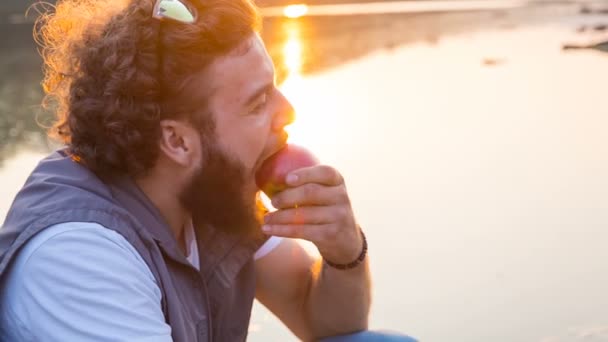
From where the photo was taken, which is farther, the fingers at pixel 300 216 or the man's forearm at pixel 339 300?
the man's forearm at pixel 339 300

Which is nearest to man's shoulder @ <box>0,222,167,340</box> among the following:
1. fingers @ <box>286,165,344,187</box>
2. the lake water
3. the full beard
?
the full beard

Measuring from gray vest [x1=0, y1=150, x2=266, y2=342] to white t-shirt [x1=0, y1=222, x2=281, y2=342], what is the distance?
38mm

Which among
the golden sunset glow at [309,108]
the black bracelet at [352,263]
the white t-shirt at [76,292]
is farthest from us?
the golden sunset glow at [309,108]

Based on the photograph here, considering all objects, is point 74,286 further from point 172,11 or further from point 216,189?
point 172,11

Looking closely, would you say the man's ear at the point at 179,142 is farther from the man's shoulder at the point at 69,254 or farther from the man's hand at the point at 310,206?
the man's shoulder at the point at 69,254

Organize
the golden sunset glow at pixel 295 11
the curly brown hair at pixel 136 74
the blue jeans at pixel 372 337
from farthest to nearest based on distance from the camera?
the golden sunset glow at pixel 295 11
the blue jeans at pixel 372 337
the curly brown hair at pixel 136 74

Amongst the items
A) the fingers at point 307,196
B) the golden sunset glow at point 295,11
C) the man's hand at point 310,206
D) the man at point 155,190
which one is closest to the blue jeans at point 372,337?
the man at point 155,190

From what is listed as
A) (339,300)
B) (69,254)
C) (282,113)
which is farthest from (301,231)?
(69,254)

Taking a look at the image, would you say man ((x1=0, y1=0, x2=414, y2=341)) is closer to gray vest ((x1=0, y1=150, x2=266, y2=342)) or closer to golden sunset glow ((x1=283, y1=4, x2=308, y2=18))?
gray vest ((x1=0, y1=150, x2=266, y2=342))

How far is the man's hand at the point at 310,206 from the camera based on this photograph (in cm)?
254

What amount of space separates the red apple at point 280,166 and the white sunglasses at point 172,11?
1.41 feet

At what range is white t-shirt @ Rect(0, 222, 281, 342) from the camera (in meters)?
2.05

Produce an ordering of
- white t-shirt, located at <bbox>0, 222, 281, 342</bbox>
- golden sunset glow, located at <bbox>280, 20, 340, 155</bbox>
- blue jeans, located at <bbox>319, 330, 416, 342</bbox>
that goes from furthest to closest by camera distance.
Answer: golden sunset glow, located at <bbox>280, 20, 340, 155</bbox>, blue jeans, located at <bbox>319, 330, 416, 342</bbox>, white t-shirt, located at <bbox>0, 222, 281, 342</bbox>

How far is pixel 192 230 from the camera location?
8.80 feet
